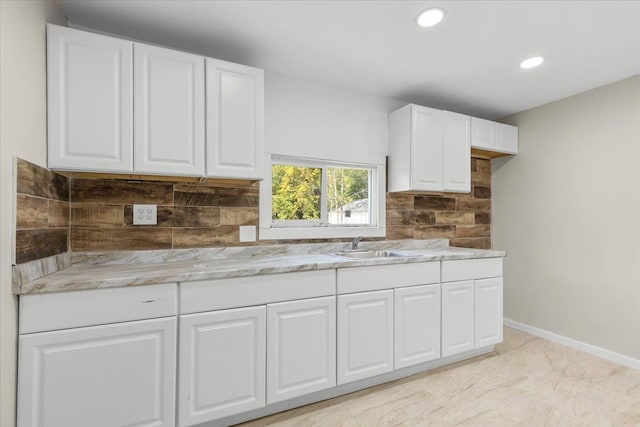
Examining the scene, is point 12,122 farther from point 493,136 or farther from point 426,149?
point 493,136

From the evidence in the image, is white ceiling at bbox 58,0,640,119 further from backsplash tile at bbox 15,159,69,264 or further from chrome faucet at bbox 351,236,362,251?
chrome faucet at bbox 351,236,362,251

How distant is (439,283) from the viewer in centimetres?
247

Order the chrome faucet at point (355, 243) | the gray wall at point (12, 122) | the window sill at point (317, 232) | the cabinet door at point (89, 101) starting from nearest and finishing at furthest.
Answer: the gray wall at point (12, 122), the cabinet door at point (89, 101), the window sill at point (317, 232), the chrome faucet at point (355, 243)

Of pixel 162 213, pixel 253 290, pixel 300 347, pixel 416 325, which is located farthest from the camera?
pixel 416 325

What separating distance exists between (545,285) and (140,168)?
143 inches

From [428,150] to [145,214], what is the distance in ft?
7.52

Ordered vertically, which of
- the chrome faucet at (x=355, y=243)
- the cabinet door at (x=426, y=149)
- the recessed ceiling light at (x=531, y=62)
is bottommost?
the chrome faucet at (x=355, y=243)

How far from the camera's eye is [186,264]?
79.4 inches

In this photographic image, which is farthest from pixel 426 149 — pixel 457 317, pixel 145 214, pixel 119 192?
pixel 119 192

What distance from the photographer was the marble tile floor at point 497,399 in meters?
1.89

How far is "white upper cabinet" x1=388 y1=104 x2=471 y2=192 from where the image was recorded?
2840mm

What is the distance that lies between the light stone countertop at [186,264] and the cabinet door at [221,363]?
226 millimetres

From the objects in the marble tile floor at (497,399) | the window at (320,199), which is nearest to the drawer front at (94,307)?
the marble tile floor at (497,399)

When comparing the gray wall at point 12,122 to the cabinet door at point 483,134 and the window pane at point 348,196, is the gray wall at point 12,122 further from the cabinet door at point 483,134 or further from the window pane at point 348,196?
the cabinet door at point 483,134
